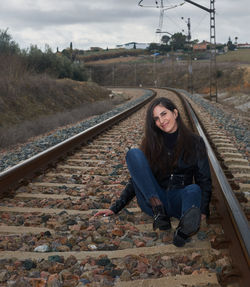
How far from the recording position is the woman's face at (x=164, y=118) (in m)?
3.32

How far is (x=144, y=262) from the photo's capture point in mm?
2812

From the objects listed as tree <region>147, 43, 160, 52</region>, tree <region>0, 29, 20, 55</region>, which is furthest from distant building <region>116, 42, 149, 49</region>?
tree <region>0, 29, 20, 55</region>

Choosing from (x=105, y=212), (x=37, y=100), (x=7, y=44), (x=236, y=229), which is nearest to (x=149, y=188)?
(x=105, y=212)

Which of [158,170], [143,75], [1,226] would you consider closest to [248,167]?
[158,170]

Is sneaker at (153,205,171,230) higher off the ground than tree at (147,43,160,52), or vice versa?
tree at (147,43,160,52)

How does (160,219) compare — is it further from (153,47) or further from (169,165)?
(153,47)

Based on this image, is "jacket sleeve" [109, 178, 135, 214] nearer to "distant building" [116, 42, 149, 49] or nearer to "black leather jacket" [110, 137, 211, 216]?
"black leather jacket" [110, 137, 211, 216]

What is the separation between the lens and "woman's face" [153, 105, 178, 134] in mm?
3322

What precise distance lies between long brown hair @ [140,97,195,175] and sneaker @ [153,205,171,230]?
36 cm

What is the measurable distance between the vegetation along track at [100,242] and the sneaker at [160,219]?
66 mm

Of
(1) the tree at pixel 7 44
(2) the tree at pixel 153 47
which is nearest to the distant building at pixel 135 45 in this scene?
(2) the tree at pixel 153 47

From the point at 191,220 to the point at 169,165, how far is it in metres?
0.70

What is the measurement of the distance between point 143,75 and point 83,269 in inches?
3347

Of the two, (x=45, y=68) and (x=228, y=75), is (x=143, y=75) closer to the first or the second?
(x=228, y=75)
